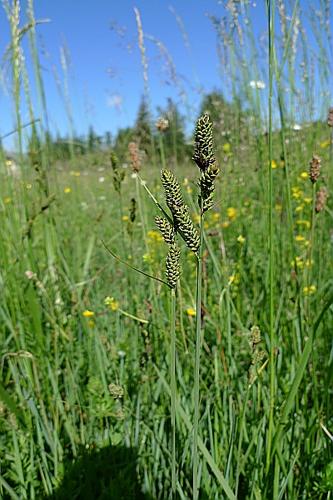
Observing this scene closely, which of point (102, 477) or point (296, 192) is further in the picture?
point (296, 192)

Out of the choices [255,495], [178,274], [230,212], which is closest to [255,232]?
[230,212]

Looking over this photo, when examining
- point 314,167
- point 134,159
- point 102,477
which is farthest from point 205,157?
point 102,477

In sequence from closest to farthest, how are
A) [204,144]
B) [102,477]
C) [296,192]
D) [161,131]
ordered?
[204,144]
[102,477]
[161,131]
[296,192]

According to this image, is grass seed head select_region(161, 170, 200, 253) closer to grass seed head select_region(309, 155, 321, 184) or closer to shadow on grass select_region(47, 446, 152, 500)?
grass seed head select_region(309, 155, 321, 184)

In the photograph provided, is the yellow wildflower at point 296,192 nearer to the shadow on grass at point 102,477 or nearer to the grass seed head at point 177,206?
the shadow on grass at point 102,477

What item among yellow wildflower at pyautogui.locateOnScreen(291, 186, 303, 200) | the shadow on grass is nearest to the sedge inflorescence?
the shadow on grass

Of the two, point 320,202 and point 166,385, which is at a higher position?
point 320,202

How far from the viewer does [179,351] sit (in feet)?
3.41

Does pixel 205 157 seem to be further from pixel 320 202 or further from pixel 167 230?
pixel 320 202

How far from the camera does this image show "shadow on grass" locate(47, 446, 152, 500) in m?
0.75

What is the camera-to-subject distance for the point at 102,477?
2.65ft

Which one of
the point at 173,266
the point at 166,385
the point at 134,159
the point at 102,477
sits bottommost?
the point at 102,477

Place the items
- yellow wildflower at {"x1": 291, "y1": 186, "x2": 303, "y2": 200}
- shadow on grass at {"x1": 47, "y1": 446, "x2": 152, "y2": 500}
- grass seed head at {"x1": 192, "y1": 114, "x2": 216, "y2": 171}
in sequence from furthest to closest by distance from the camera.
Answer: yellow wildflower at {"x1": 291, "y1": 186, "x2": 303, "y2": 200} < shadow on grass at {"x1": 47, "y1": 446, "x2": 152, "y2": 500} < grass seed head at {"x1": 192, "y1": 114, "x2": 216, "y2": 171}

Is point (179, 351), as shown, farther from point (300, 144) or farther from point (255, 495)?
point (300, 144)
